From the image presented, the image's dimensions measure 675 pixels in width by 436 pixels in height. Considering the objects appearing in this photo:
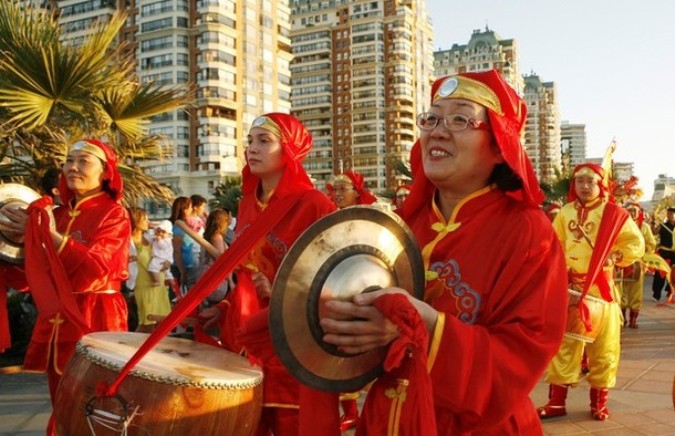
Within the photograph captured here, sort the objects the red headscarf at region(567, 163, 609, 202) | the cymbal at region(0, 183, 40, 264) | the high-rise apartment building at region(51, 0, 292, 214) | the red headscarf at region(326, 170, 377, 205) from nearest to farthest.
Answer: the cymbal at region(0, 183, 40, 264)
the red headscarf at region(567, 163, 609, 202)
the red headscarf at region(326, 170, 377, 205)
the high-rise apartment building at region(51, 0, 292, 214)

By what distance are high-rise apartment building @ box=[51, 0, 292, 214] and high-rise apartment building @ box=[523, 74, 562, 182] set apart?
254ft

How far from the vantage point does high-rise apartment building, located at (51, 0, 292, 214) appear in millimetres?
66375

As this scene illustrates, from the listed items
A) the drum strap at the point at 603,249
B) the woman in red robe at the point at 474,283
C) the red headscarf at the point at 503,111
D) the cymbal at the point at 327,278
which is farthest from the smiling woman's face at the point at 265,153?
the drum strap at the point at 603,249

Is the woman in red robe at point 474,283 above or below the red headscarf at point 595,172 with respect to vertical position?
below

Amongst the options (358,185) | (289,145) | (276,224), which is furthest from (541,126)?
(276,224)

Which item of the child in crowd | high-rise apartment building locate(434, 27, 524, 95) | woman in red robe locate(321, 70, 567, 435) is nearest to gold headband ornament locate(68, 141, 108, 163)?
woman in red robe locate(321, 70, 567, 435)

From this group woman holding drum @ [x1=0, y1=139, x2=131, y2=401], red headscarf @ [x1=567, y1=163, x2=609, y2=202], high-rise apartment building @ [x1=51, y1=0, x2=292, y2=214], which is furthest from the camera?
high-rise apartment building @ [x1=51, y1=0, x2=292, y2=214]

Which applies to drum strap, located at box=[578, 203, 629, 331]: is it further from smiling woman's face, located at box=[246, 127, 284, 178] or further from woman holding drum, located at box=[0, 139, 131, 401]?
woman holding drum, located at box=[0, 139, 131, 401]

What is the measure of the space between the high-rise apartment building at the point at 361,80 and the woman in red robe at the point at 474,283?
9050 cm

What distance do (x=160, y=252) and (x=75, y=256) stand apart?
4825 millimetres

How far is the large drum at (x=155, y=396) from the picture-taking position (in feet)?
8.15

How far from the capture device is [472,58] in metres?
130

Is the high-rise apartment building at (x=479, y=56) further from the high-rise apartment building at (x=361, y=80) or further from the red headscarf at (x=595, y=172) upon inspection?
the red headscarf at (x=595, y=172)

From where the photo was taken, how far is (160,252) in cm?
852
